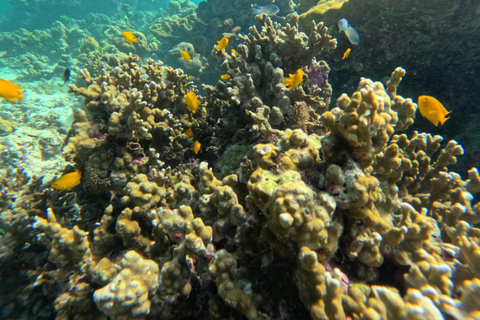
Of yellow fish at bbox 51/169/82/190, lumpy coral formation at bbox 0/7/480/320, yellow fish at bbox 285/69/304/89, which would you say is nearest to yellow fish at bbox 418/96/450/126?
lumpy coral formation at bbox 0/7/480/320

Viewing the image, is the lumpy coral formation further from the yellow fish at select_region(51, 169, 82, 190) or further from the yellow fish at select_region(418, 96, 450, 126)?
the yellow fish at select_region(418, 96, 450, 126)

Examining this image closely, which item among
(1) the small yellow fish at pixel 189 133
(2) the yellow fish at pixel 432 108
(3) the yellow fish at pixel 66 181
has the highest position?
(2) the yellow fish at pixel 432 108

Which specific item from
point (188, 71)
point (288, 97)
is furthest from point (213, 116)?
point (188, 71)

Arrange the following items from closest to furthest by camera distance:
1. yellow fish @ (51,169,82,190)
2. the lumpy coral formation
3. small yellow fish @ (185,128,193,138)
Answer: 1. the lumpy coral formation
2. yellow fish @ (51,169,82,190)
3. small yellow fish @ (185,128,193,138)

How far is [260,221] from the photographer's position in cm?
193

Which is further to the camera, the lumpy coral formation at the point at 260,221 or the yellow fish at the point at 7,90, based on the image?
the yellow fish at the point at 7,90

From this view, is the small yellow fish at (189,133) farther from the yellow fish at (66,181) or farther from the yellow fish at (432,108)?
the yellow fish at (432,108)

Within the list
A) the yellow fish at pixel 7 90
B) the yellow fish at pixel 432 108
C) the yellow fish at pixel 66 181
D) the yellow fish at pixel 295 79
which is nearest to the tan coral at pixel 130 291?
the yellow fish at pixel 66 181

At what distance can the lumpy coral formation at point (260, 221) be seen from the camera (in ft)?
5.10

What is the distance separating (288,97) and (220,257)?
9.54 feet

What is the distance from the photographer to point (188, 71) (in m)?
11.2

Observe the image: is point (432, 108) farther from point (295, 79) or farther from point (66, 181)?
point (66, 181)

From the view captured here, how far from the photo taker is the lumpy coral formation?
1.55 meters

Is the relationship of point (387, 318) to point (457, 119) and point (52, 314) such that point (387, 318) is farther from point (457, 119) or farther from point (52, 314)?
point (457, 119)
